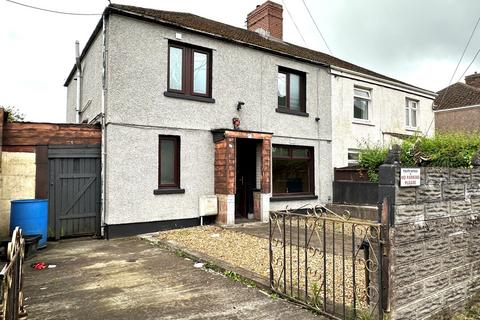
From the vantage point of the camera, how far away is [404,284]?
3.50 m

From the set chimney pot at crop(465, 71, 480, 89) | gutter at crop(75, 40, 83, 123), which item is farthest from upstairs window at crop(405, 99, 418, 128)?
gutter at crop(75, 40, 83, 123)

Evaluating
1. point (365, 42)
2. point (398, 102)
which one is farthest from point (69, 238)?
point (398, 102)

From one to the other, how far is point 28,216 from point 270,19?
12671 millimetres

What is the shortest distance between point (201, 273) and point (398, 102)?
545 inches

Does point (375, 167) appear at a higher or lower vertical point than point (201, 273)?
higher

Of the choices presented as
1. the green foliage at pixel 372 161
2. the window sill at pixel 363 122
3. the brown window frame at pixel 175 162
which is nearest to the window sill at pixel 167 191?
the brown window frame at pixel 175 162

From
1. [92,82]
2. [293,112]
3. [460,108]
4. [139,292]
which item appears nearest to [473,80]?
[460,108]

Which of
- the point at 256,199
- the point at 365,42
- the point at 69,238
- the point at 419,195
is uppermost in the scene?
the point at 365,42

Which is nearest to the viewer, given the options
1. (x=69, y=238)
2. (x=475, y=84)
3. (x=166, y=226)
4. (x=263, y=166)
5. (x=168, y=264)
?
(x=168, y=264)

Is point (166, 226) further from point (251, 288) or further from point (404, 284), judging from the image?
point (404, 284)

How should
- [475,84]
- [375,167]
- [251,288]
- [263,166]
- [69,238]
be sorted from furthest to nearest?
1. [475,84]
2. [375,167]
3. [263,166]
4. [69,238]
5. [251,288]

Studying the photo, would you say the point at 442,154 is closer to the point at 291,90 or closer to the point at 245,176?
the point at 245,176

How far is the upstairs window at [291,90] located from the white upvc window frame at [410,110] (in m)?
6.80

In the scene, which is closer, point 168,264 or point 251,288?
point 251,288
